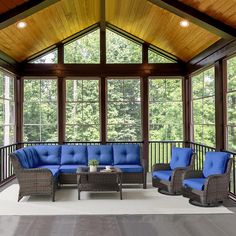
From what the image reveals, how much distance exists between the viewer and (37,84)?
8.64 m

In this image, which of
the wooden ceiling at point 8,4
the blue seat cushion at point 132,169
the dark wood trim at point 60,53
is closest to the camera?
the wooden ceiling at point 8,4

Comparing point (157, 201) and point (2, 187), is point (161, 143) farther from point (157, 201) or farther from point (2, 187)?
point (2, 187)

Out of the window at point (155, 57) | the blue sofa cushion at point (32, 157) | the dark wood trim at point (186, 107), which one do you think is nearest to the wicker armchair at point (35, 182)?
the blue sofa cushion at point (32, 157)

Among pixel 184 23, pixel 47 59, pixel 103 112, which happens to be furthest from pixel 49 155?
pixel 184 23

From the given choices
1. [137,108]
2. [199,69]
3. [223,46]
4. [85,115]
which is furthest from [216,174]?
[85,115]

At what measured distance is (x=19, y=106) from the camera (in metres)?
8.49

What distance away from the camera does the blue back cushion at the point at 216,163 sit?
5223 mm

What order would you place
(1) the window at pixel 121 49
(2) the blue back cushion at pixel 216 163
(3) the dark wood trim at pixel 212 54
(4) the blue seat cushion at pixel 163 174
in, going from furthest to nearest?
1. (1) the window at pixel 121 49
2. (4) the blue seat cushion at pixel 163 174
3. (3) the dark wood trim at pixel 212 54
4. (2) the blue back cushion at pixel 216 163

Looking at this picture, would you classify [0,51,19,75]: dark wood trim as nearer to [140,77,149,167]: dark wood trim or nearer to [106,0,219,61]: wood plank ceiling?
[106,0,219,61]: wood plank ceiling

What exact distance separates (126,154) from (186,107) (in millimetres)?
2600

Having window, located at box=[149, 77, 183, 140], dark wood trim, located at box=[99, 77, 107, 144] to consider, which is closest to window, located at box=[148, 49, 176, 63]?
window, located at box=[149, 77, 183, 140]

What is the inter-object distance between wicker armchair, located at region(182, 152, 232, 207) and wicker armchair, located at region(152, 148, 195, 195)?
0.34 metres

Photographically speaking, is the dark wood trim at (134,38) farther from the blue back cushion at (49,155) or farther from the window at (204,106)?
the blue back cushion at (49,155)

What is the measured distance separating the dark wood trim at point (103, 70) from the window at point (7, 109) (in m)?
0.70
